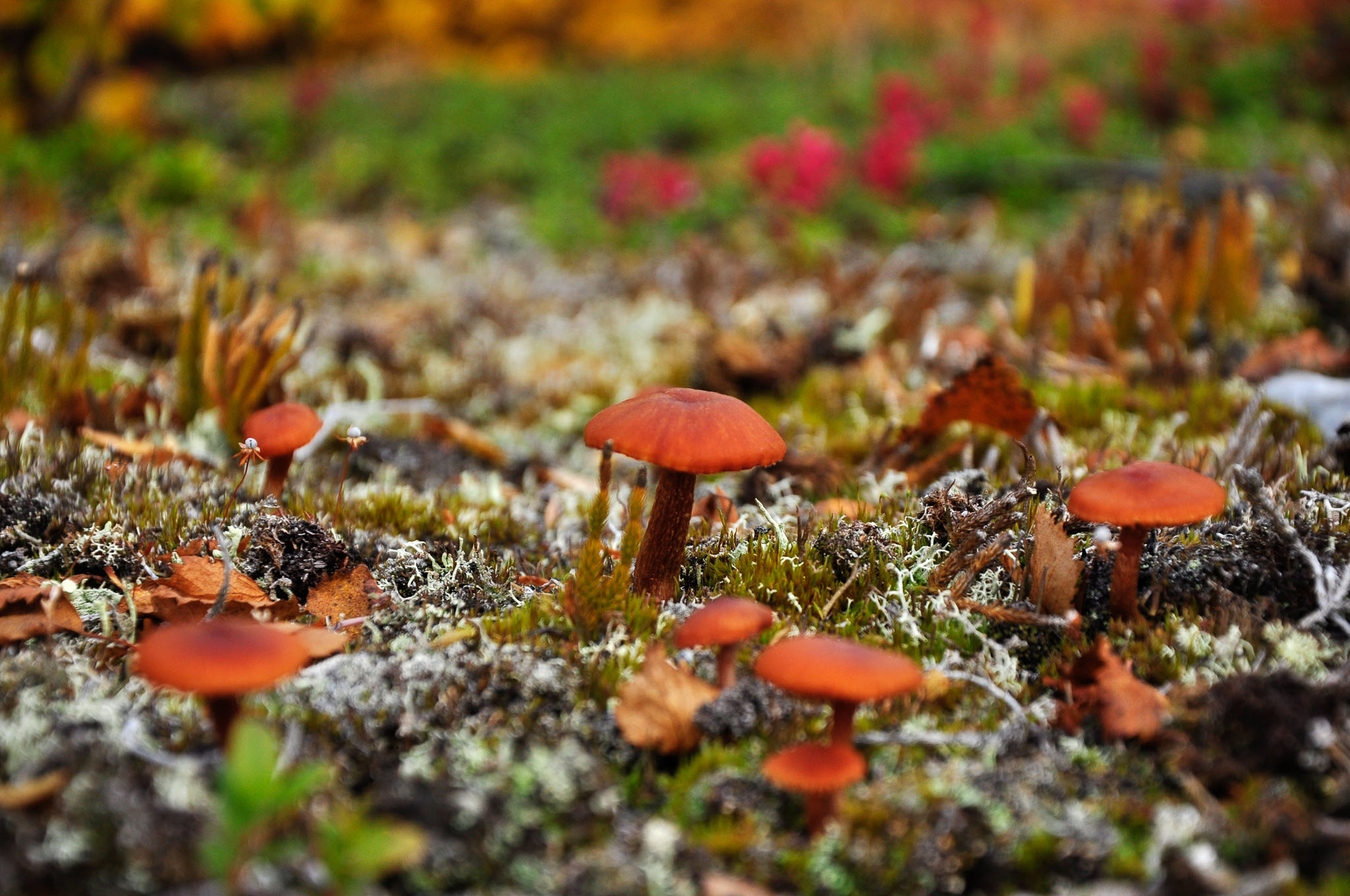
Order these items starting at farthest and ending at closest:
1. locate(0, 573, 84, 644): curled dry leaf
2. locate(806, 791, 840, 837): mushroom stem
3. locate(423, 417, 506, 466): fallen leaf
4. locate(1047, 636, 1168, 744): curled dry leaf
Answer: locate(423, 417, 506, 466): fallen leaf
locate(0, 573, 84, 644): curled dry leaf
locate(1047, 636, 1168, 744): curled dry leaf
locate(806, 791, 840, 837): mushroom stem

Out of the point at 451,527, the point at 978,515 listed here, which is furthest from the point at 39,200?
the point at 978,515

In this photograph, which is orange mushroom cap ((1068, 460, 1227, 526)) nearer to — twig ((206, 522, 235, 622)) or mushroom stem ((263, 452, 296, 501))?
twig ((206, 522, 235, 622))

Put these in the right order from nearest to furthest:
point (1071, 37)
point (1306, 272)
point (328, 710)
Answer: point (328, 710) → point (1306, 272) → point (1071, 37)

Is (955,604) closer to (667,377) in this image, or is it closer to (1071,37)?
(667,377)

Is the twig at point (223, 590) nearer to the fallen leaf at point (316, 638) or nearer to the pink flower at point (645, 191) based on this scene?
the fallen leaf at point (316, 638)

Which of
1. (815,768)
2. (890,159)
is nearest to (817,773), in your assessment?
(815,768)

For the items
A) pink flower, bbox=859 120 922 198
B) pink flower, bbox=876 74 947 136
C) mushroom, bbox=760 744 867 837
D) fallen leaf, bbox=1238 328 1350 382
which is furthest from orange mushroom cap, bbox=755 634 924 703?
pink flower, bbox=876 74 947 136
